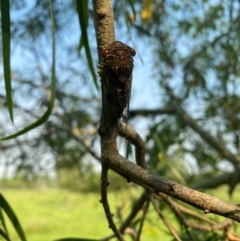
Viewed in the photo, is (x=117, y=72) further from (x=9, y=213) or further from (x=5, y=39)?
(x=9, y=213)

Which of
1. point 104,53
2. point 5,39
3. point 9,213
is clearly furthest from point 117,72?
point 9,213

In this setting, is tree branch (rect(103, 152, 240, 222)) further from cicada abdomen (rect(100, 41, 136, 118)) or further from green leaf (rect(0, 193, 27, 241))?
green leaf (rect(0, 193, 27, 241))

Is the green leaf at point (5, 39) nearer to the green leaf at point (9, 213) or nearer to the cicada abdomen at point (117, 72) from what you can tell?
the cicada abdomen at point (117, 72)

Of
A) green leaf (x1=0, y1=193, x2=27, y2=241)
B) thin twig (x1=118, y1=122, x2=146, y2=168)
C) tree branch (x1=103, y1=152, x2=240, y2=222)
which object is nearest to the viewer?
tree branch (x1=103, y1=152, x2=240, y2=222)

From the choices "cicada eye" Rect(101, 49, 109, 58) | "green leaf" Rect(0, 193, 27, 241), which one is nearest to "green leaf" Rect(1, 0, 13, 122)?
"cicada eye" Rect(101, 49, 109, 58)

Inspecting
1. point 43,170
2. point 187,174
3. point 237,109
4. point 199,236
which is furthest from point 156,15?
point 199,236

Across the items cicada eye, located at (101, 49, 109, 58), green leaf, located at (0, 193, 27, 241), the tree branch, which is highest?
cicada eye, located at (101, 49, 109, 58)

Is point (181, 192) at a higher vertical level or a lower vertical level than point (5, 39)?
lower

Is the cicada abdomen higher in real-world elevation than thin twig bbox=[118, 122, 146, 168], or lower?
higher

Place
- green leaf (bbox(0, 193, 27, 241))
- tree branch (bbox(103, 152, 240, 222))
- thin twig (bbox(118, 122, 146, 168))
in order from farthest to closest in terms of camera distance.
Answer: green leaf (bbox(0, 193, 27, 241)), thin twig (bbox(118, 122, 146, 168)), tree branch (bbox(103, 152, 240, 222))
